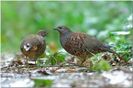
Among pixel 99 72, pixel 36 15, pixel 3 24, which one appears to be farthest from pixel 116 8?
pixel 99 72

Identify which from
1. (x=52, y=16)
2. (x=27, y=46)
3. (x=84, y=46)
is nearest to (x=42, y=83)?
(x=84, y=46)

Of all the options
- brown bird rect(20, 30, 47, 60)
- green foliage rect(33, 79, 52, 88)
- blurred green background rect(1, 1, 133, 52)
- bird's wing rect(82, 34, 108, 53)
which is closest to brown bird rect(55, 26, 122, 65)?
bird's wing rect(82, 34, 108, 53)

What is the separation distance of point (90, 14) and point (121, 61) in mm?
7458

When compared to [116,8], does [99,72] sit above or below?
below

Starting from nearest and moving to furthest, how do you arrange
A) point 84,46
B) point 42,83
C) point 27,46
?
1. point 42,83
2. point 84,46
3. point 27,46

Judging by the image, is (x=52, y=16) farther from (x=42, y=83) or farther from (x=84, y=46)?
(x=42, y=83)

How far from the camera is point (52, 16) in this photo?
1461cm

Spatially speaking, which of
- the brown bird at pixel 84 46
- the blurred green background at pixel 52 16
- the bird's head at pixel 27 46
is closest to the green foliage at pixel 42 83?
the brown bird at pixel 84 46

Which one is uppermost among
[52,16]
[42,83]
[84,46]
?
[52,16]

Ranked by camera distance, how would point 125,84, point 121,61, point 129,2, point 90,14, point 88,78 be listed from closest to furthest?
point 125,84
point 88,78
point 121,61
point 129,2
point 90,14

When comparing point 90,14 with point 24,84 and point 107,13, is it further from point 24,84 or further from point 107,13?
point 24,84

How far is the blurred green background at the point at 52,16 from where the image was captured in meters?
13.7

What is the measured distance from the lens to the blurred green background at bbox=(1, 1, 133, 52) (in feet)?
44.9

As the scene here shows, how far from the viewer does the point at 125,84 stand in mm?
4801
